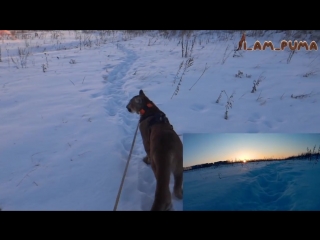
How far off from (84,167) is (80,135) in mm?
424

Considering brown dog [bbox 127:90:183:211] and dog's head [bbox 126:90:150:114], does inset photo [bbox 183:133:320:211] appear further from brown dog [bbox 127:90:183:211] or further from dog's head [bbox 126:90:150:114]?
dog's head [bbox 126:90:150:114]

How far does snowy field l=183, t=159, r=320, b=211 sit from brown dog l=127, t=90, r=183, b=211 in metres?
0.10

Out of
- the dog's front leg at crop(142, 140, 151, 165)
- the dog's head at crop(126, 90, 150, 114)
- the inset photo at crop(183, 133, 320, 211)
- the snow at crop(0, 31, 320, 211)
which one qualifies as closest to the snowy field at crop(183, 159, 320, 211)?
the inset photo at crop(183, 133, 320, 211)

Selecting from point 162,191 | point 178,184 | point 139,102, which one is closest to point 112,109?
point 139,102

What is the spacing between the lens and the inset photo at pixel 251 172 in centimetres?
172

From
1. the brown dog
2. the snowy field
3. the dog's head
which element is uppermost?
the dog's head

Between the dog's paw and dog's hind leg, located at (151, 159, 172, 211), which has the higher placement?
dog's hind leg, located at (151, 159, 172, 211)

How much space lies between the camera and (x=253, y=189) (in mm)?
1737

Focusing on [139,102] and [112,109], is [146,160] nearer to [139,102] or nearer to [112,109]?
[139,102]

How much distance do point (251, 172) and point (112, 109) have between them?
1.48 meters

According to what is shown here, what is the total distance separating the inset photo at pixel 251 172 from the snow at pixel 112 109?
231 mm

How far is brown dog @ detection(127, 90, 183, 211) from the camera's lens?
1458 millimetres
